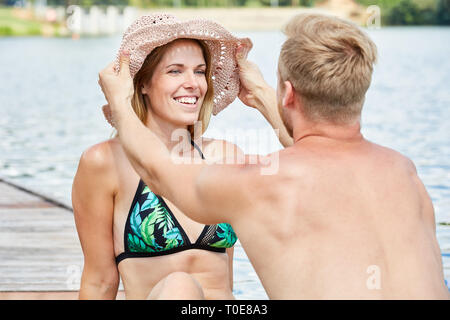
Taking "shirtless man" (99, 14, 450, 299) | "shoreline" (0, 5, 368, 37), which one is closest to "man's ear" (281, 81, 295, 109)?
"shirtless man" (99, 14, 450, 299)

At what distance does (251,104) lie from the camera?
2793 mm

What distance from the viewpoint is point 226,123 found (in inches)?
590

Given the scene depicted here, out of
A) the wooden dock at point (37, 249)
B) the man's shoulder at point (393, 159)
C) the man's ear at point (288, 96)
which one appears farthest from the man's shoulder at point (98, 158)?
the wooden dock at point (37, 249)

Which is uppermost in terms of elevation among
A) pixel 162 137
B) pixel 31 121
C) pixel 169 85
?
pixel 169 85

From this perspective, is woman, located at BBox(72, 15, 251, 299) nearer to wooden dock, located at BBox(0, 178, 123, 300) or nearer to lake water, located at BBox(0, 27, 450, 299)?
lake water, located at BBox(0, 27, 450, 299)

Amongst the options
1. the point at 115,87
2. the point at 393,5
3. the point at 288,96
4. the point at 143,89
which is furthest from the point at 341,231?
the point at 393,5

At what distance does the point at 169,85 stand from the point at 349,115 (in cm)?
108

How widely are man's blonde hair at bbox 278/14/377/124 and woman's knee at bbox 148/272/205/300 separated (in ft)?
1.89

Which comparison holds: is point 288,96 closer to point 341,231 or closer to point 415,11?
point 341,231

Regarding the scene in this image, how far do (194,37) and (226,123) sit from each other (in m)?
12.2

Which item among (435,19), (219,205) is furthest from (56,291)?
(435,19)

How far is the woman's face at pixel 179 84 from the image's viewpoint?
281cm

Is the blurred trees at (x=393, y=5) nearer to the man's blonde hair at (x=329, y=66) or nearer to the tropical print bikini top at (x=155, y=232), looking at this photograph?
the tropical print bikini top at (x=155, y=232)
